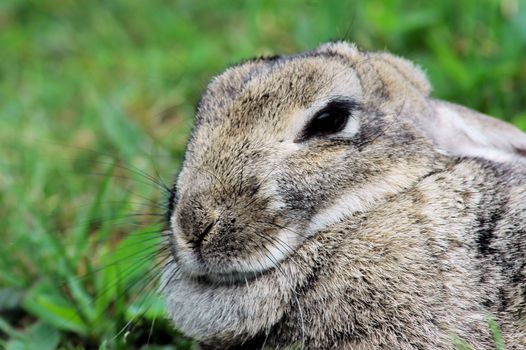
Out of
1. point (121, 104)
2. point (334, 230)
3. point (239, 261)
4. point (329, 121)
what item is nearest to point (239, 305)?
point (239, 261)

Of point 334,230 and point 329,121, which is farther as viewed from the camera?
point 329,121

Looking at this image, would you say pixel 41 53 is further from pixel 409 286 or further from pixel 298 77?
pixel 409 286

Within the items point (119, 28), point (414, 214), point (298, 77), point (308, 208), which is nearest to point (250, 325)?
point (308, 208)

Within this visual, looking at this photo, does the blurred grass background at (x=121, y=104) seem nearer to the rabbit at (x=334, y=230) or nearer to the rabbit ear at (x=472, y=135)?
the rabbit at (x=334, y=230)

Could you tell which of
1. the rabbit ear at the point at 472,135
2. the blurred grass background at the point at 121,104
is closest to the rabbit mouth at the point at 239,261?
the blurred grass background at the point at 121,104

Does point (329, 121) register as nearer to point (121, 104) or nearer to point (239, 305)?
point (239, 305)

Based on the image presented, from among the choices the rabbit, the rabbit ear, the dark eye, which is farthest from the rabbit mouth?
the rabbit ear
